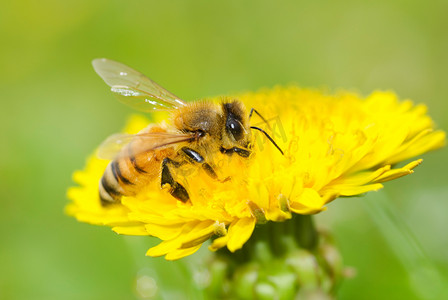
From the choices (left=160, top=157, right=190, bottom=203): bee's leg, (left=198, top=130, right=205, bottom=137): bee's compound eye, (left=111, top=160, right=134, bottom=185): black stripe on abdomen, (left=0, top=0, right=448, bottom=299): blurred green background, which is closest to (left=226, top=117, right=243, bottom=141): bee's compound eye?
(left=198, top=130, right=205, bottom=137): bee's compound eye

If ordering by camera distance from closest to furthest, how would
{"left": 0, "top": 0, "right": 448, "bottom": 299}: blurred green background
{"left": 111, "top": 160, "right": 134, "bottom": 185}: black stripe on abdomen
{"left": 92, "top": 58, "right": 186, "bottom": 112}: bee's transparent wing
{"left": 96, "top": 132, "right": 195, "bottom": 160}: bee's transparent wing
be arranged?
{"left": 96, "top": 132, "right": 195, "bottom": 160}: bee's transparent wing
{"left": 111, "top": 160, "right": 134, "bottom": 185}: black stripe on abdomen
{"left": 92, "top": 58, "right": 186, "bottom": 112}: bee's transparent wing
{"left": 0, "top": 0, "right": 448, "bottom": 299}: blurred green background

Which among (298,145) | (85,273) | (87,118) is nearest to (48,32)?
(87,118)

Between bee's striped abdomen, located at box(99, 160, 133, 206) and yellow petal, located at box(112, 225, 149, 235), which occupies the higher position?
bee's striped abdomen, located at box(99, 160, 133, 206)

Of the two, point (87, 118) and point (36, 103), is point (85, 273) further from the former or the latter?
point (36, 103)

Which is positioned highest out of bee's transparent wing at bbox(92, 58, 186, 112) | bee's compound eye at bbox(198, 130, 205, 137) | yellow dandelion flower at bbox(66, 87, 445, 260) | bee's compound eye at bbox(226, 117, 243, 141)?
bee's transparent wing at bbox(92, 58, 186, 112)

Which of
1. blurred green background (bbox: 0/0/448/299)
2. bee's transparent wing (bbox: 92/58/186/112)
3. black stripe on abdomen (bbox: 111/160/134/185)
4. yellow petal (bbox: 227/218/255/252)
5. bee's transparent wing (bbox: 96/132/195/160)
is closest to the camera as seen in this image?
yellow petal (bbox: 227/218/255/252)

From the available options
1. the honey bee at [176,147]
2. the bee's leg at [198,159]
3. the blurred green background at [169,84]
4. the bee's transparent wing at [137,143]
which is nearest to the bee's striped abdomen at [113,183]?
the honey bee at [176,147]

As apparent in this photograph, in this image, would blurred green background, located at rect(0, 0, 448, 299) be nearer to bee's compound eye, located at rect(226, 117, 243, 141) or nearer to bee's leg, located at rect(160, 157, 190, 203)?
bee's leg, located at rect(160, 157, 190, 203)

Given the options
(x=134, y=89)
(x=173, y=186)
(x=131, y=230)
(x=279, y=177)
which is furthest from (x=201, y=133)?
(x=134, y=89)
